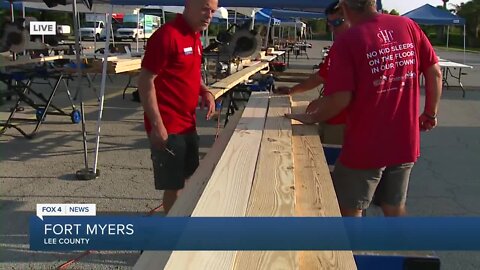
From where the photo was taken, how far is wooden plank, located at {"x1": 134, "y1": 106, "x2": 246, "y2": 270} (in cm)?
200

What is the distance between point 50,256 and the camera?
160 inches

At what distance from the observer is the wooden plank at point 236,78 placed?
691 cm

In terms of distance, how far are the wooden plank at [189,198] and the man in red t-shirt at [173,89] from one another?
29cm

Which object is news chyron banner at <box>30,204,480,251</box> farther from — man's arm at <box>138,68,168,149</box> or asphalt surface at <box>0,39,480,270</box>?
asphalt surface at <box>0,39,480,270</box>

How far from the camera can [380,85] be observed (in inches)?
111

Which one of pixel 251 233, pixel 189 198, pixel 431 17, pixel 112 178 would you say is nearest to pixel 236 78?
pixel 112 178

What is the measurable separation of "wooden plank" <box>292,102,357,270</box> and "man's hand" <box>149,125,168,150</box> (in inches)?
33.7

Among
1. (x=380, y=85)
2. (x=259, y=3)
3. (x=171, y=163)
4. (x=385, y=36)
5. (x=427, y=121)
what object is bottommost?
(x=171, y=163)

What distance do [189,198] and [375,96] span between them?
114cm

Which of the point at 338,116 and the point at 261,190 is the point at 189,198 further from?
the point at 338,116

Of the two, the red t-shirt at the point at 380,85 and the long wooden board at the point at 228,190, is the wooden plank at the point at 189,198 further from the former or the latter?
the red t-shirt at the point at 380,85

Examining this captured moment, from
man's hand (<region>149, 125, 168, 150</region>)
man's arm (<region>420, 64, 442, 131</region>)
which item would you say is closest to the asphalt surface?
man's hand (<region>149, 125, 168, 150</region>)

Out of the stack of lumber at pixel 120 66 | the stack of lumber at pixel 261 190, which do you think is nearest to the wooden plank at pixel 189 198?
the stack of lumber at pixel 261 190

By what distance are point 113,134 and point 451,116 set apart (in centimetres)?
743
